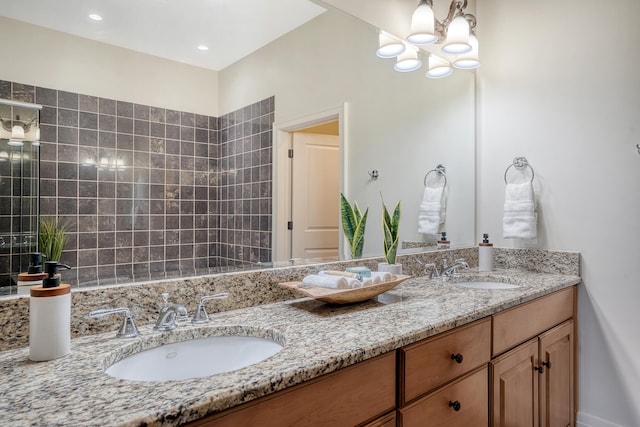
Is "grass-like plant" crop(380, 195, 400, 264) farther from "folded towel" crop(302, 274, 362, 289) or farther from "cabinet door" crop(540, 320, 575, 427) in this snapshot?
"cabinet door" crop(540, 320, 575, 427)

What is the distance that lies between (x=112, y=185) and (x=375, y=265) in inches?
45.7

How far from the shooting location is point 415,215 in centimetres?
222

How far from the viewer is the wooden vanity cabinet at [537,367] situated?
4.70ft

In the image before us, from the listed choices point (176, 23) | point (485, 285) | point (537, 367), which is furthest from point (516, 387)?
point (176, 23)

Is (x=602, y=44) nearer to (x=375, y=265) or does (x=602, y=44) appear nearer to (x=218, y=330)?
(x=375, y=265)

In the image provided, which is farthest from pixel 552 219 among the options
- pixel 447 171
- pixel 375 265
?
pixel 375 265

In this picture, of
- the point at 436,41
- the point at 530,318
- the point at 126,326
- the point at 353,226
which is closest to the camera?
the point at 126,326

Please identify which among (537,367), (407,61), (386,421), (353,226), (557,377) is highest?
(407,61)

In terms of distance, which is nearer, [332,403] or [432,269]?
[332,403]

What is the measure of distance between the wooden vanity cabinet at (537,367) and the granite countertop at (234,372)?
0.47 ft

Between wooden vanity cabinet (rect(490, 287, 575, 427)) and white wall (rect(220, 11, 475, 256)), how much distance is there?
2.09ft

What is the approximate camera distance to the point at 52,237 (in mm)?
931

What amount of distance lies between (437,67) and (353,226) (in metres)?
1.15

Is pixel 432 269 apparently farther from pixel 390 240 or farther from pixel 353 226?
pixel 353 226
